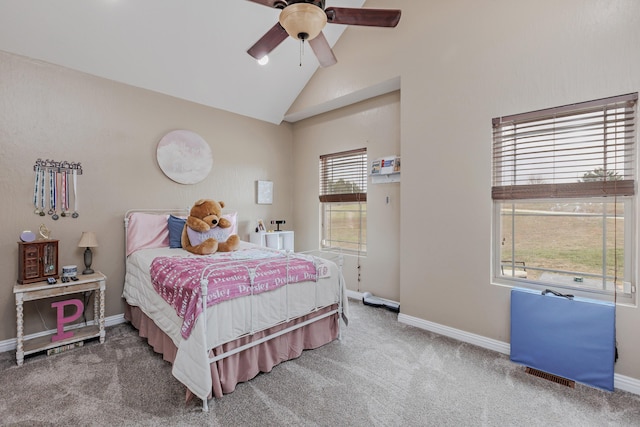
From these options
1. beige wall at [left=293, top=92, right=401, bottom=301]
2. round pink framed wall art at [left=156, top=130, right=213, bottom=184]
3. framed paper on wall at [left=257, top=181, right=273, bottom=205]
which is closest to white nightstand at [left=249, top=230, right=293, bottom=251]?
beige wall at [left=293, top=92, right=401, bottom=301]

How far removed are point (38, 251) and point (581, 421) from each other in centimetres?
428

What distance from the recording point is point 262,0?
6.12 ft

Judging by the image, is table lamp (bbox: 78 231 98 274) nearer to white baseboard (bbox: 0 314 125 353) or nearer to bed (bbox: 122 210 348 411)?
bed (bbox: 122 210 348 411)

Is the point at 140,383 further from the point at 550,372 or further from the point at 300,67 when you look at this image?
the point at 300,67

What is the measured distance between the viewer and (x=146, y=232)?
129 inches

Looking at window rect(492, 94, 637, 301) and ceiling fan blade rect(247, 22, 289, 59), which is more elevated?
ceiling fan blade rect(247, 22, 289, 59)

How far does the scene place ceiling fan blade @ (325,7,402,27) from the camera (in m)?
1.97

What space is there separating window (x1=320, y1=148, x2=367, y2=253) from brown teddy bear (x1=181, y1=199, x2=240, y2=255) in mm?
1706

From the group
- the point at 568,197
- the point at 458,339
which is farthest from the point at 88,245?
the point at 568,197

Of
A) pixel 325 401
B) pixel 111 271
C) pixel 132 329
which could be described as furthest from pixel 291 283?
pixel 111 271

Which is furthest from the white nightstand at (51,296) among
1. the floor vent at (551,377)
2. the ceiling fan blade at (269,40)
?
the floor vent at (551,377)

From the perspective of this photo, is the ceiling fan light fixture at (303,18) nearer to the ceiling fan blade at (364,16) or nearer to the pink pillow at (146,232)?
the ceiling fan blade at (364,16)

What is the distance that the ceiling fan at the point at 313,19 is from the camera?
1793 mm

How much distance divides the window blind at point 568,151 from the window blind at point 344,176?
176cm
